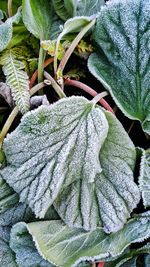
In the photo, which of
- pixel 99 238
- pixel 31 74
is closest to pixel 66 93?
pixel 31 74

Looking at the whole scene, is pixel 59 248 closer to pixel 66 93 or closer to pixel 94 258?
pixel 94 258

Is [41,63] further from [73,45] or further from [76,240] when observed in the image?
[76,240]

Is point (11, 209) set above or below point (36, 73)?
below

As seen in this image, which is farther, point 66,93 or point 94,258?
point 66,93

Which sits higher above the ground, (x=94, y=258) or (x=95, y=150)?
(x=95, y=150)

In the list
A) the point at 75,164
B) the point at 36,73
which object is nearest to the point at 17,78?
the point at 36,73

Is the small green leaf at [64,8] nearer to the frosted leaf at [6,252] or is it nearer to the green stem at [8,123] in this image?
the green stem at [8,123]

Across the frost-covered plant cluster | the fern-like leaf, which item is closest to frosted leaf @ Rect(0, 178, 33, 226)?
the frost-covered plant cluster


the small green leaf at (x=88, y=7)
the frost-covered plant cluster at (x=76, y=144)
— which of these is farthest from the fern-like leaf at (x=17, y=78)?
the small green leaf at (x=88, y=7)
